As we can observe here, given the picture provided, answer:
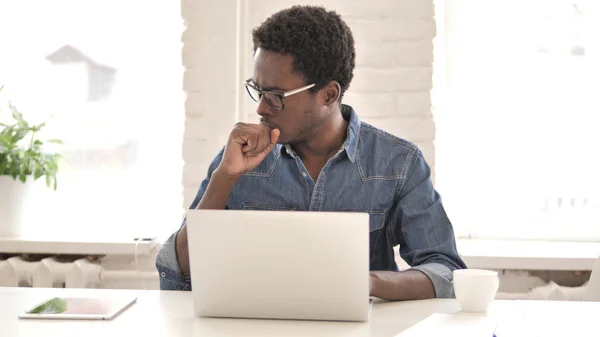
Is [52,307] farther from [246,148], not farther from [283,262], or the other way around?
[246,148]

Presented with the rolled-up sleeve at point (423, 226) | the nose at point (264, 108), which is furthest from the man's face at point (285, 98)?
the rolled-up sleeve at point (423, 226)

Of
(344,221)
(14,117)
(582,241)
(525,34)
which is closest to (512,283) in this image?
(582,241)

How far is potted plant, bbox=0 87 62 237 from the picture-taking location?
277 centimetres

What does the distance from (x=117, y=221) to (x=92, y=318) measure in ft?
5.39

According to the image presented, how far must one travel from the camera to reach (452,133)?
9.38ft

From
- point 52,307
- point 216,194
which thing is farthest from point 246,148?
point 52,307

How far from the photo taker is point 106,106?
9.94 ft

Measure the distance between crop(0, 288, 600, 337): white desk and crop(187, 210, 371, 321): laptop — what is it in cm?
3

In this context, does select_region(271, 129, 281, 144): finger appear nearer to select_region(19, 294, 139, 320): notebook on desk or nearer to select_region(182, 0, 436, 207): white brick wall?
select_region(19, 294, 139, 320): notebook on desk

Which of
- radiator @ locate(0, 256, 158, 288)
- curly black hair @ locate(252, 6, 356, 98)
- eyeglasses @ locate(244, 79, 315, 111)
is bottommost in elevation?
radiator @ locate(0, 256, 158, 288)

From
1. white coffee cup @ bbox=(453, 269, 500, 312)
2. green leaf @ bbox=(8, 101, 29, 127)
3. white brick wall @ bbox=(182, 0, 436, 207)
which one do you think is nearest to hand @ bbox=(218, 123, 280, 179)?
white coffee cup @ bbox=(453, 269, 500, 312)

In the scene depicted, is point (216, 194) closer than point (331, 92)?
Yes

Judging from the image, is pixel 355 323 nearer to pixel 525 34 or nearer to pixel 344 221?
pixel 344 221

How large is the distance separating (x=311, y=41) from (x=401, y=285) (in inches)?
24.4
